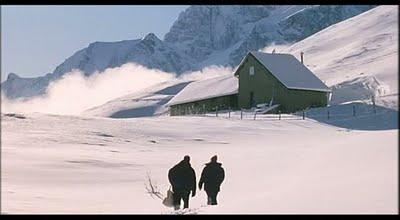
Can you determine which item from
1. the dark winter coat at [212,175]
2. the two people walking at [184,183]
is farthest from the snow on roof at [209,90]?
the two people walking at [184,183]

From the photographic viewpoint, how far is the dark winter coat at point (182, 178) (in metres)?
12.6

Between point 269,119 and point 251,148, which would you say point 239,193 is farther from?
point 269,119

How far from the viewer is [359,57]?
106m

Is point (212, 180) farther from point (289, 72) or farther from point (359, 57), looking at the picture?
point (359, 57)

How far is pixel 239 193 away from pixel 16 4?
749 centimetres

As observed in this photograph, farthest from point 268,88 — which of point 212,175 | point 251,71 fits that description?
point 212,175

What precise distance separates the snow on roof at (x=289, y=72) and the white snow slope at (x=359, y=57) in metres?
5.70

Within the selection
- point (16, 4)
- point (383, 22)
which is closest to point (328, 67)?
point (383, 22)

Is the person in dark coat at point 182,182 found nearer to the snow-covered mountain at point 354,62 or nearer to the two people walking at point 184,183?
the two people walking at point 184,183

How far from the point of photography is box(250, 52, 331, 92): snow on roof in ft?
190

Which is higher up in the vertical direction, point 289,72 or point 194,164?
point 289,72

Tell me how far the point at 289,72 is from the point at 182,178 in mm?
48389

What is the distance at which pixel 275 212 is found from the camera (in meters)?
8.12

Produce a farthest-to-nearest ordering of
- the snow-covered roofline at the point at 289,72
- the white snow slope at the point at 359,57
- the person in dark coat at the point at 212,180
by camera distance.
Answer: the white snow slope at the point at 359,57 < the snow-covered roofline at the point at 289,72 < the person in dark coat at the point at 212,180
